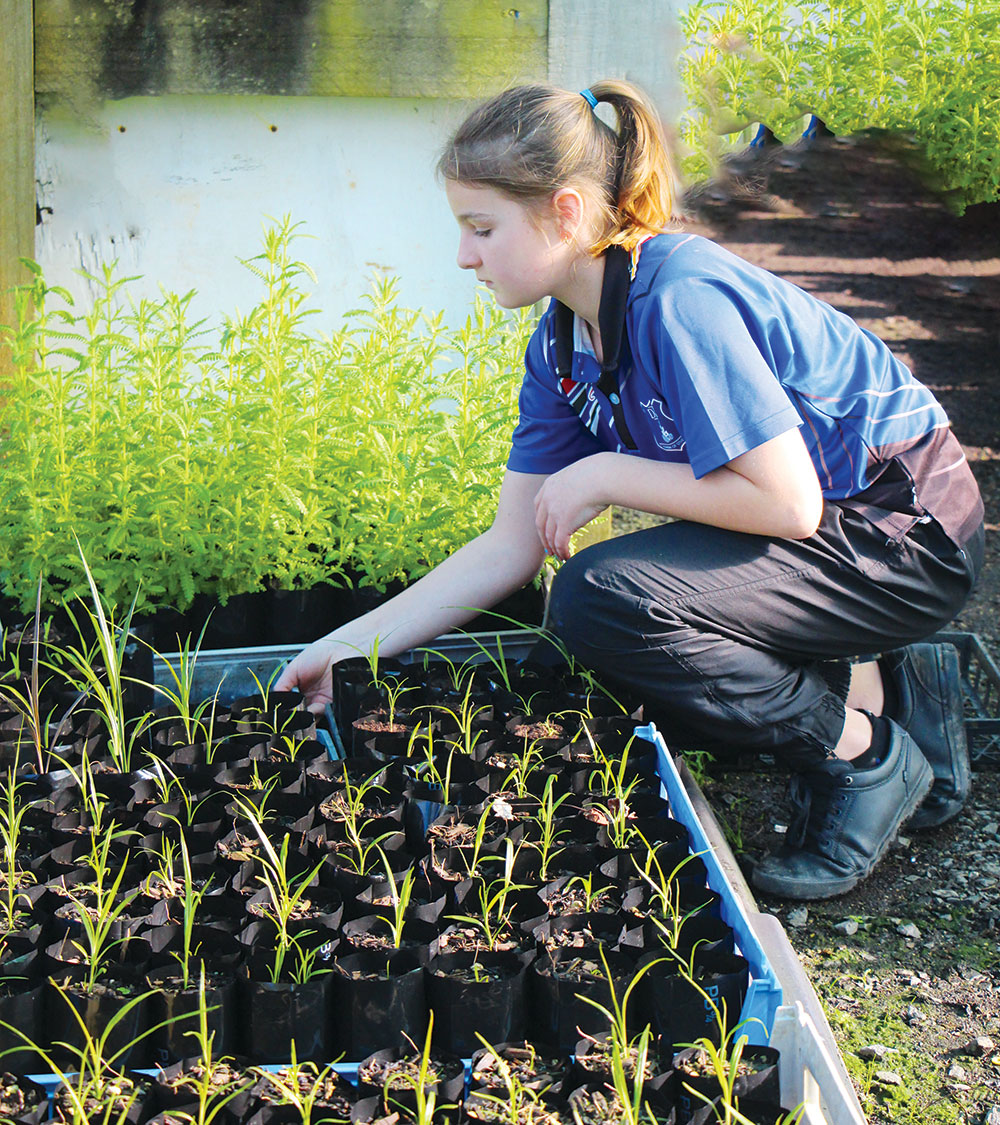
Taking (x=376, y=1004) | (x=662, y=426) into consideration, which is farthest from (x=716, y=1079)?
(x=662, y=426)

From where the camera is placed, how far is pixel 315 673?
8.02ft

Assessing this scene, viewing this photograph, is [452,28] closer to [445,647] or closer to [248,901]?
[445,647]

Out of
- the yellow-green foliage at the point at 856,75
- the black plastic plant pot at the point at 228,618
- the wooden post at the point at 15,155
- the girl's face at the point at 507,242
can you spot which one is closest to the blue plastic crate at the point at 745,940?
the girl's face at the point at 507,242

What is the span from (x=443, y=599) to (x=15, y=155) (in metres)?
2.10

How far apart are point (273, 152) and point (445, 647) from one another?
1.80 m

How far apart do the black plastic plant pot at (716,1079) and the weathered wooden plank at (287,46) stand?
2.86 m

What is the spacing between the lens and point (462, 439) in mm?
2768

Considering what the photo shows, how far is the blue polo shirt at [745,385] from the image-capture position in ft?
6.50

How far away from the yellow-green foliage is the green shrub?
194 centimetres

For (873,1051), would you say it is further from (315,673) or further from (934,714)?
(315,673)

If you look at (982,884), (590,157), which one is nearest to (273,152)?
(590,157)

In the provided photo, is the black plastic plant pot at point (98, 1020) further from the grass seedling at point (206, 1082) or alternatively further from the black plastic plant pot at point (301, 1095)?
the black plastic plant pot at point (301, 1095)

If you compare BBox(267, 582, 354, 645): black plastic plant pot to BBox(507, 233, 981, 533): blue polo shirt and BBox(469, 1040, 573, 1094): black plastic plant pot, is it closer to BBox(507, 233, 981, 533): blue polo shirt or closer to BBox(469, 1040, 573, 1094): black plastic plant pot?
BBox(507, 233, 981, 533): blue polo shirt

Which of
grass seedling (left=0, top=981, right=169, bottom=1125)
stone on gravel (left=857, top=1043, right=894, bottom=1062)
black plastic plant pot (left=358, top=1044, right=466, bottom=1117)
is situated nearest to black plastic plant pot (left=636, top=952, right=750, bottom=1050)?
black plastic plant pot (left=358, top=1044, right=466, bottom=1117)
